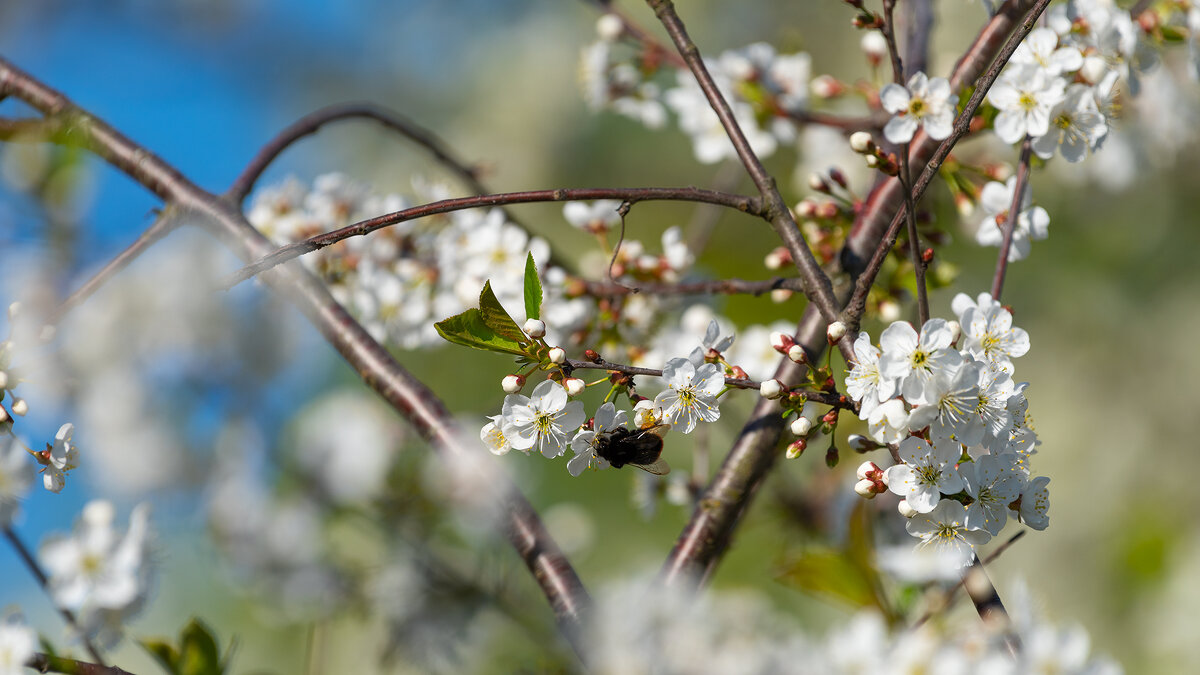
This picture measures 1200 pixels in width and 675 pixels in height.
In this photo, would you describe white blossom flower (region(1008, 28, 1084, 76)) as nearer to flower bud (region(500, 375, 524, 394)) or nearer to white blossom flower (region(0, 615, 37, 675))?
flower bud (region(500, 375, 524, 394))

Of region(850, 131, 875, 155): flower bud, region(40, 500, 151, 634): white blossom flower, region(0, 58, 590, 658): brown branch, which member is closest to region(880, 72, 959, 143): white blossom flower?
region(850, 131, 875, 155): flower bud

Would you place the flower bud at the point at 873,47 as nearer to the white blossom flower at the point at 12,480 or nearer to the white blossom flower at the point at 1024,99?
the white blossom flower at the point at 1024,99

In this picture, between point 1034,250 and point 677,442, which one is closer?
point 1034,250

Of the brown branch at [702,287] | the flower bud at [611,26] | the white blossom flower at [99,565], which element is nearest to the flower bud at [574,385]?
the brown branch at [702,287]

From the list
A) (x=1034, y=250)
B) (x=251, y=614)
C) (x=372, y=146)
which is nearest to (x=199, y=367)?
(x=251, y=614)

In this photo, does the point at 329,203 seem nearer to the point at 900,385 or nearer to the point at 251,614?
the point at 900,385

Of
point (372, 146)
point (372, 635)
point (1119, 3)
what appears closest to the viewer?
point (1119, 3)

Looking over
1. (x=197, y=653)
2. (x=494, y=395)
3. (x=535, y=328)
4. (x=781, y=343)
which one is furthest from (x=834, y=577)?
(x=494, y=395)
